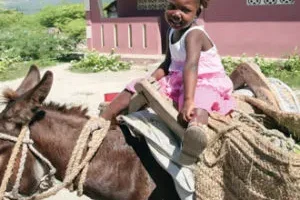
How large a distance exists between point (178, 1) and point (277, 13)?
34.3 feet

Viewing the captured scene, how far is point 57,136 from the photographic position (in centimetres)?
241

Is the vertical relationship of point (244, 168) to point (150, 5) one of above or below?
above

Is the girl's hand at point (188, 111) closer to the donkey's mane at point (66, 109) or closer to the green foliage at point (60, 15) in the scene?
the donkey's mane at point (66, 109)

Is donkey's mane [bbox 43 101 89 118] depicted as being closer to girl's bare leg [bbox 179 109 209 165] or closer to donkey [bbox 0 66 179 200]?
donkey [bbox 0 66 179 200]

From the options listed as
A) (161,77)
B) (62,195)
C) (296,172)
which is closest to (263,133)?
(296,172)

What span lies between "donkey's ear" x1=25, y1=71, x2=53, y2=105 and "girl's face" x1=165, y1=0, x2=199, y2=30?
69cm

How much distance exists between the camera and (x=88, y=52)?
1619 centimetres

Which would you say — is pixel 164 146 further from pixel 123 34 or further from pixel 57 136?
pixel 123 34

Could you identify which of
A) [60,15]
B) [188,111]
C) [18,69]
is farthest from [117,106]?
[60,15]

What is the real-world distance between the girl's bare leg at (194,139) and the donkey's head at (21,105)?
618mm

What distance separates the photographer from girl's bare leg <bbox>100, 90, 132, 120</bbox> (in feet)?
8.61

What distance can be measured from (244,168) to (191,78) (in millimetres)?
482

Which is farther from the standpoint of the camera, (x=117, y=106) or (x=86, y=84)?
(x=86, y=84)

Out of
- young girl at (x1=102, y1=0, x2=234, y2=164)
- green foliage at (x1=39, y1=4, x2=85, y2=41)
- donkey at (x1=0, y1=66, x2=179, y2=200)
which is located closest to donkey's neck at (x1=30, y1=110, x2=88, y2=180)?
donkey at (x1=0, y1=66, x2=179, y2=200)
